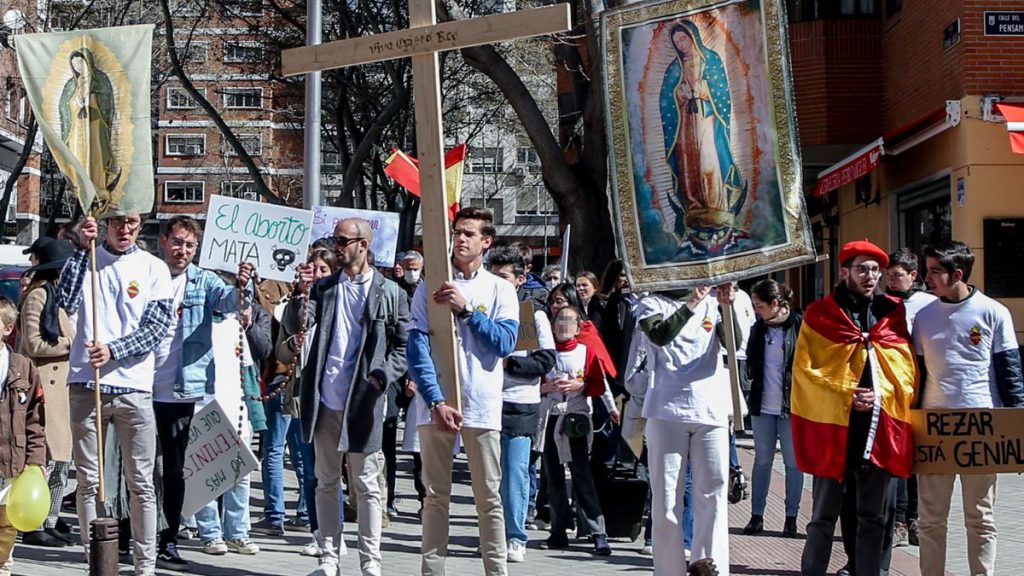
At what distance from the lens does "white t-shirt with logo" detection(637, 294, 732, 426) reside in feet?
23.7

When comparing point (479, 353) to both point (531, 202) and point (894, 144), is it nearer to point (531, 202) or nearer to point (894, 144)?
point (894, 144)

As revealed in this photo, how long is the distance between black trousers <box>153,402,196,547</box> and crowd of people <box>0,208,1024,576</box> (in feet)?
0.05

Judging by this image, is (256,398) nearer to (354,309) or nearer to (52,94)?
(354,309)

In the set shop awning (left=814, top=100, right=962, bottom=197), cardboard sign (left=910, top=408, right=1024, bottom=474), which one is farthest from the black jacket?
shop awning (left=814, top=100, right=962, bottom=197)

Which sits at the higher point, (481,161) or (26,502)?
(481,161)

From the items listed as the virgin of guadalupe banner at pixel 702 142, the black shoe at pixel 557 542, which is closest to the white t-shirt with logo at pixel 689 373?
the virgin of guadalupe banner at pixel 702 142

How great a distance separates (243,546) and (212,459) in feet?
2.52

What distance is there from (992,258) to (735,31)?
11.0m

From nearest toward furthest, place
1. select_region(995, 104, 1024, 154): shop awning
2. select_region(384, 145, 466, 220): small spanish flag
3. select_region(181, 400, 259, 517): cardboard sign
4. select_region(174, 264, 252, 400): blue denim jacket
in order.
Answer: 1. select_region(174, 264, 252, 400): blue denim jacket
2. select_region(181, 400, 259, 517): cardboard sign
3. select_region(384, 145, 466, 220): small spanish flag
4. select_region(995, 104, 1024, 154): shop awning

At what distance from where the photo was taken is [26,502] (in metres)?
7.05

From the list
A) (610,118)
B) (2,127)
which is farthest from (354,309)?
(2,127)

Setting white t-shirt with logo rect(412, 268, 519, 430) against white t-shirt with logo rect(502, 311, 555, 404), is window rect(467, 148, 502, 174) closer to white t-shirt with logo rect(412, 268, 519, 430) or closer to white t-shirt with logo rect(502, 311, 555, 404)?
white t-shirt with logo rect(502, 311, 555, 404)

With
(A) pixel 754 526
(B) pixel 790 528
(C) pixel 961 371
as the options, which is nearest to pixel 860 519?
(C) pixel 961 371

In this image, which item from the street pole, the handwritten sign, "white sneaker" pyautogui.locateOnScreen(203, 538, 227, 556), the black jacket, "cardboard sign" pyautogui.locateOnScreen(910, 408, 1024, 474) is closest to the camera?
"cardboard sign" pyautogui.locateOnScreen(910, 408, 1024, 474)
